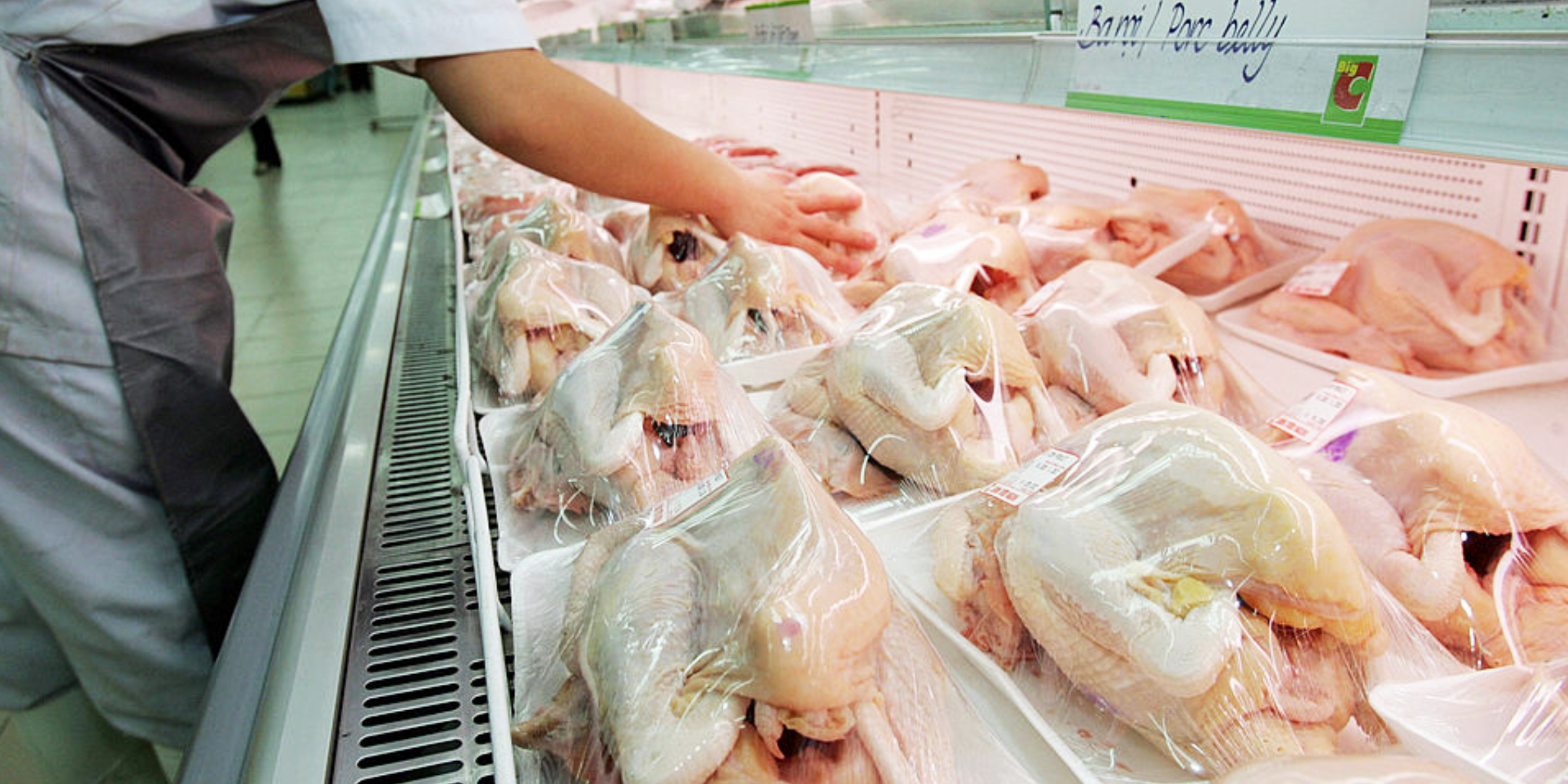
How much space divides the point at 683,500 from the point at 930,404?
0.33 meters

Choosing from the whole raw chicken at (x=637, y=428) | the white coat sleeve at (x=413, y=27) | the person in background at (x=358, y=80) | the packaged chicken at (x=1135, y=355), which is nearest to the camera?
the whole raw chicken at (x=637, y=428)

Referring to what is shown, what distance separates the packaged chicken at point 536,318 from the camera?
4.70ft

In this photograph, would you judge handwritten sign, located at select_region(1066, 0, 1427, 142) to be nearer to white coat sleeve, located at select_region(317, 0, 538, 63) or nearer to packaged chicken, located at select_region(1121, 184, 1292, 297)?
Result: packaged chicken, located at select_region(1121, 184, 1292, 297)

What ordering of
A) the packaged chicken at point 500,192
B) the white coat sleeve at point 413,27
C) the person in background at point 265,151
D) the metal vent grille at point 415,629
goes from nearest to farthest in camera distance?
the metal vent grille at point 415,629 → the white coat sleeve at point 413,27 → the packaged chicken at point 500,192 → the person in background at point 265,151

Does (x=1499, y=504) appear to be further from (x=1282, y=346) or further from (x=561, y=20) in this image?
(x=561, y=20)

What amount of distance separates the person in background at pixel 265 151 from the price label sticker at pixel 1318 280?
9488 millimetres

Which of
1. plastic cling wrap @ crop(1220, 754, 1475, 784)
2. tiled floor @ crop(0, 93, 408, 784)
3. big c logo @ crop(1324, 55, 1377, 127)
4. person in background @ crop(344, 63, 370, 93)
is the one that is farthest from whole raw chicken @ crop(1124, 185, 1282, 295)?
person in background @ crop(344, 63, 370, 93)

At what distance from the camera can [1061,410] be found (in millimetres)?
1249

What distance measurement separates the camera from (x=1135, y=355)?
1.26 metres

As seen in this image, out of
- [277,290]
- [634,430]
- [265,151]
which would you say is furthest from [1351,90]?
[265,151]

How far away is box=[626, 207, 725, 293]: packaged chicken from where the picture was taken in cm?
186

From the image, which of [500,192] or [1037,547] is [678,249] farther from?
[1037,547]

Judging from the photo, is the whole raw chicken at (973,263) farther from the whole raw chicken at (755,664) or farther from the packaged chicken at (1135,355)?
the whole raw chicken at (755,664)

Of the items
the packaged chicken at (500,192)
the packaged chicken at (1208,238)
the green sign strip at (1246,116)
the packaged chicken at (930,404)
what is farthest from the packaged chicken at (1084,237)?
the packaged chicken at (500,192)
